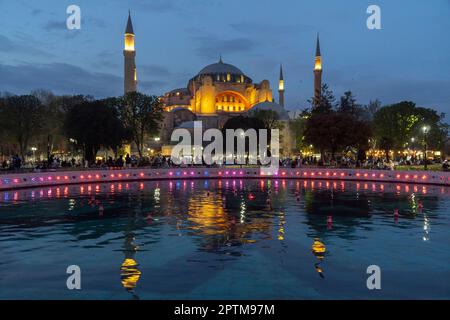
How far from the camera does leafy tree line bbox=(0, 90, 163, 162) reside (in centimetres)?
5156

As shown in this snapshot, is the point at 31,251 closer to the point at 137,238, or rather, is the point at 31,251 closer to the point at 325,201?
the point at 137,238

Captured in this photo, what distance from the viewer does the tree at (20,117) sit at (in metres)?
58.0

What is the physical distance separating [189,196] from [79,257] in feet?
47.3

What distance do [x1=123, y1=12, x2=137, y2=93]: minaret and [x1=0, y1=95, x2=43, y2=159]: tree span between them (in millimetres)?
24857

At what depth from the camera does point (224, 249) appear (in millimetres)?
12047

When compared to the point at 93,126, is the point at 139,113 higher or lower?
higher

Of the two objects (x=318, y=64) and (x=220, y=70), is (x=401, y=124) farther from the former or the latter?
(x=220, y=70)

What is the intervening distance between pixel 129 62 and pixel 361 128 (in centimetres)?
4825

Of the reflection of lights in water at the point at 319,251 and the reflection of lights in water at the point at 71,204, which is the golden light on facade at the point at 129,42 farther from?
the reflection of lights in water at the point at 319,251

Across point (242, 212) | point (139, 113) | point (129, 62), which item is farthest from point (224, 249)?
point (129, 62)

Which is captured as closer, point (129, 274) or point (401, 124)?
point (129, 274)

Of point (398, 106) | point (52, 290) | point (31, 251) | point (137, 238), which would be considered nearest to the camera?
point (52, 290)
